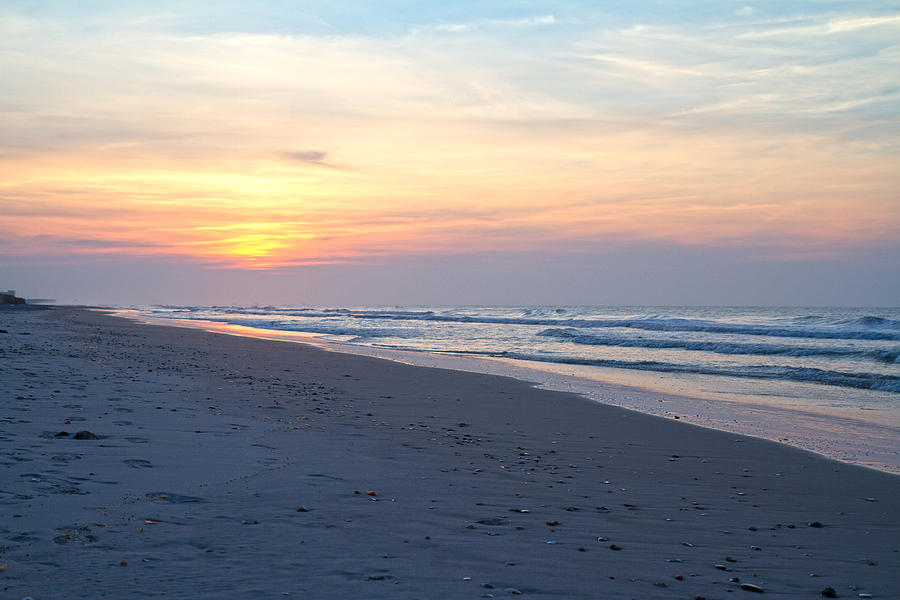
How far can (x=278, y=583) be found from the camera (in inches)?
149

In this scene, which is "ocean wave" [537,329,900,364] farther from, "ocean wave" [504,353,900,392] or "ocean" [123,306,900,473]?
"ocean wave" [504,353,900,392]

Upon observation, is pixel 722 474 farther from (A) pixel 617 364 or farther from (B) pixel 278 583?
(A) pixel 617 364

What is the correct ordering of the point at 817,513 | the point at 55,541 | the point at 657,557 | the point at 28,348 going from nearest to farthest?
the point at 55,541 < the point at 657,557 < the point at 817,513 < the point at 28,348

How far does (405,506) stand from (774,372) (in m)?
18.5

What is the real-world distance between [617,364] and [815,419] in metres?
11.2

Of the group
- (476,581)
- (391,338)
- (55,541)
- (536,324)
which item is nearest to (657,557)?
(476,581)

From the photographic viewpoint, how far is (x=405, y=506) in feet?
18.1

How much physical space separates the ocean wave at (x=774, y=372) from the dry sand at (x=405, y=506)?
10586 mm

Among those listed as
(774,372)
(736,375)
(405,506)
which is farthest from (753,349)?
(405,506)

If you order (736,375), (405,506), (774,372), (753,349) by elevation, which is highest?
(753,349)

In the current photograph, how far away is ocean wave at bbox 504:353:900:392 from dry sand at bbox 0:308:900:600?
34.7 feet

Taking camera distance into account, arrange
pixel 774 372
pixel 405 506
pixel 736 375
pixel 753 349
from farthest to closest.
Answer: pixel 753 349, pixel 774 372, pixel 736 375, pixel 405 506

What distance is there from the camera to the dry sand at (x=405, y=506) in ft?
13.0

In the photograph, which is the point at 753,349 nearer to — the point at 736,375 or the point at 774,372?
the point at 774,372
